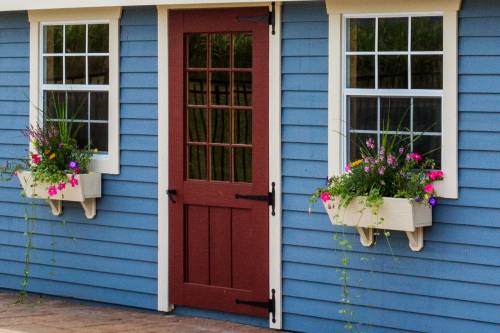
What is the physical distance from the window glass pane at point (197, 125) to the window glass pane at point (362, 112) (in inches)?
49.7

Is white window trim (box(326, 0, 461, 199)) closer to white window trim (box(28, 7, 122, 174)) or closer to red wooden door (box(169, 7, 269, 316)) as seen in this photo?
red wooden door (box(169, 7, 269, 316))

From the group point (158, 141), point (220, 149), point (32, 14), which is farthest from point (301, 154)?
point (32, 14)

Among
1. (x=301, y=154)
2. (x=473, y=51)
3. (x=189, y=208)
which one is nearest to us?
(x=473, y=51)

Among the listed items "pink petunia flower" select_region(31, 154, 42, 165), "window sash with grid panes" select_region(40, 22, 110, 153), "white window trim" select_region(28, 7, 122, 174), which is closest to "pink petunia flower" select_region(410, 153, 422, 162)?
"white window trim" select_region(28, 7, 122, 174)

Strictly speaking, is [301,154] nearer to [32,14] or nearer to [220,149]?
[220,149]

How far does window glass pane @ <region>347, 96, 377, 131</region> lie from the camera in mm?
7812

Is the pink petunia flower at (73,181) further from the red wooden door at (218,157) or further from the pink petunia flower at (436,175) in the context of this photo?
the pink petunia flower at (436,175)

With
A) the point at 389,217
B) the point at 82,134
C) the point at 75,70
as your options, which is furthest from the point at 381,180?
the point at 75,70

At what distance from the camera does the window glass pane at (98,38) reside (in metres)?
9.20

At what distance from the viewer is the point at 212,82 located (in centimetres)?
862

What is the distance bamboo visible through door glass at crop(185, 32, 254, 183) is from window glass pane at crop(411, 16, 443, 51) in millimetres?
1342

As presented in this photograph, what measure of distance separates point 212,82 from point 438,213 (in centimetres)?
206

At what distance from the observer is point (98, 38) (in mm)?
9250

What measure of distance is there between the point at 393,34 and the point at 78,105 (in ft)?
9.54
